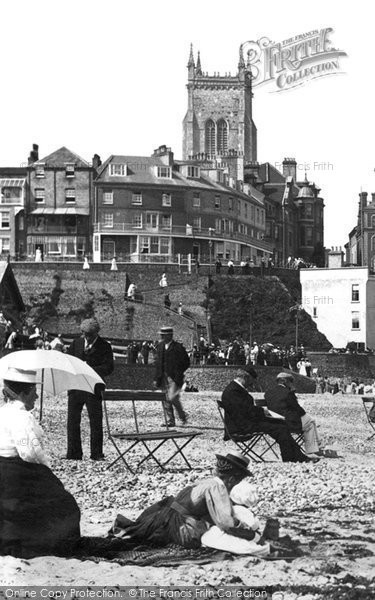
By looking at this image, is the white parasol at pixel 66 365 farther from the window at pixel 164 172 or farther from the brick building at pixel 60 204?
the window at pixel 164 172

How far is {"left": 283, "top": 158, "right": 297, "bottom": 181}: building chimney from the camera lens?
399 feet

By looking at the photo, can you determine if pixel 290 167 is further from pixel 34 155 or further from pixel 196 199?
pixel 34 155

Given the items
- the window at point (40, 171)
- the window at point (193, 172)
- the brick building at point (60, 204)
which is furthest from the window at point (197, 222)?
the window at point (40, 171)

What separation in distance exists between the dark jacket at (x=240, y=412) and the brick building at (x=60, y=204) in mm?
66689

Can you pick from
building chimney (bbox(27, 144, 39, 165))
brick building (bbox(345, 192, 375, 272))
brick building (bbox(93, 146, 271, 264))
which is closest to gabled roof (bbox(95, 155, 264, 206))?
brick building (bbox(93, 146, 271, 264))

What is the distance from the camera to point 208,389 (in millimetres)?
42219

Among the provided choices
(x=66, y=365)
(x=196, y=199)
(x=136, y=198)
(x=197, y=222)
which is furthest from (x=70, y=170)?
(x=66, y=365)

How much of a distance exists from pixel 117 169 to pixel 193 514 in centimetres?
7674

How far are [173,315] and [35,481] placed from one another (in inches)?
2232

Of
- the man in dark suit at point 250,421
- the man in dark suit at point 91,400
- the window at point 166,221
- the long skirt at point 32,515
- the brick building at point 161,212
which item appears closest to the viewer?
the long skirt at point 32,515

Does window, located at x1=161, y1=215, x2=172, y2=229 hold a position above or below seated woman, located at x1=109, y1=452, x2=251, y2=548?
above

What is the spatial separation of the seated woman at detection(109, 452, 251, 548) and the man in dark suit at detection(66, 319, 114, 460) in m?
5.39

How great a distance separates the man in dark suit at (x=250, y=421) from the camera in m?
16.6

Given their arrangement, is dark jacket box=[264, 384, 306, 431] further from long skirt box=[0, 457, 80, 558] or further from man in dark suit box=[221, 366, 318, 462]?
long skirt box=[0, 457, 80, 558]
